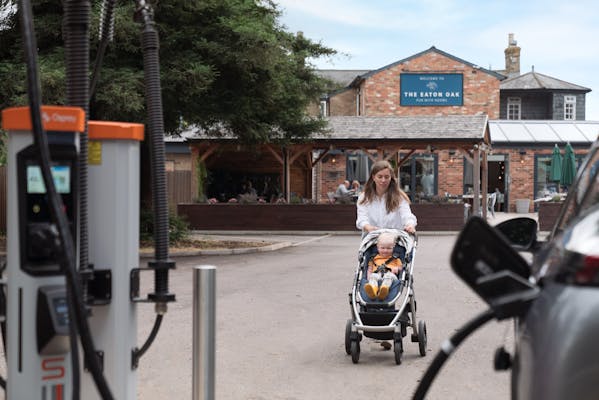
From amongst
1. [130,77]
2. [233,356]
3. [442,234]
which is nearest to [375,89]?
[442,234]

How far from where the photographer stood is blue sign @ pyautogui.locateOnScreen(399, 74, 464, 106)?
4341 centimetres

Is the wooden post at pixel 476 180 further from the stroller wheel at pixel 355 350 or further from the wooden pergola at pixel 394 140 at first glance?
the stroller wheel at pixel 355 350

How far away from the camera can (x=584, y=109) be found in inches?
1977

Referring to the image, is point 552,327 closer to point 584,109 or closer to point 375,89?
point 375,89

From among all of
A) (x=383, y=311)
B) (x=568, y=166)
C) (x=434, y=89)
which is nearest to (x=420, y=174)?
(x=434, y=89)

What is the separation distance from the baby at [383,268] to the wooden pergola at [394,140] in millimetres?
21895

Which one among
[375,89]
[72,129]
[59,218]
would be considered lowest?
[59,218]

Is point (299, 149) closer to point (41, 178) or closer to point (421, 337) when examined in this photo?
A: point (421, 337)

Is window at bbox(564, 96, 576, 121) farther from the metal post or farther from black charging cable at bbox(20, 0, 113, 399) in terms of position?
black charging cable at bbox(20, 0, 113, 399)

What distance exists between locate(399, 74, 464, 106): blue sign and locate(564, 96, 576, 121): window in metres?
9.48

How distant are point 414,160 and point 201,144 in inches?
516

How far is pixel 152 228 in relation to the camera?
63.2ft

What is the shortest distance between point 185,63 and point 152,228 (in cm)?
448

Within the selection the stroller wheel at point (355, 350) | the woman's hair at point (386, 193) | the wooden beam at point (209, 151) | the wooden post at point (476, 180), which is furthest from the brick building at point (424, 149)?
the stroller wheel at point (355, 350)
